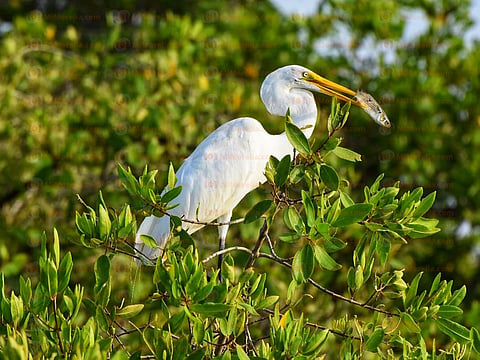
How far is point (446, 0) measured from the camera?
761 centimetres

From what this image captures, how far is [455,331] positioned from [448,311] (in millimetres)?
55

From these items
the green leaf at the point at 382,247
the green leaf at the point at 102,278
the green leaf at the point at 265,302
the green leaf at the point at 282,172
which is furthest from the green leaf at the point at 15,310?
the green leaf at the point at 382,247

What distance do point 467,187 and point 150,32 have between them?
2.50m

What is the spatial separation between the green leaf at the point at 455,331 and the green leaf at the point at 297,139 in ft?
1.88

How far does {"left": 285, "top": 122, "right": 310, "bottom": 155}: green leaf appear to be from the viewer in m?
2.46

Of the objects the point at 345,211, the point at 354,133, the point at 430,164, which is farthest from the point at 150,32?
the point at 345,211

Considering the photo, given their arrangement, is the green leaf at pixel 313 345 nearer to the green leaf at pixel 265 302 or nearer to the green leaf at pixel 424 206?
the green leaf at pixel 265 302

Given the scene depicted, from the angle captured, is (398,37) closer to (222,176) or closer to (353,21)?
(353,21)

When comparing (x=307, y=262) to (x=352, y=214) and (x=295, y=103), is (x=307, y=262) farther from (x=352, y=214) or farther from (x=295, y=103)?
(x=295, y=103)

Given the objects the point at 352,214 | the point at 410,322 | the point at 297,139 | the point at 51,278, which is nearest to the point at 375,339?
the point at 410,322

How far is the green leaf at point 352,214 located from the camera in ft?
7.92

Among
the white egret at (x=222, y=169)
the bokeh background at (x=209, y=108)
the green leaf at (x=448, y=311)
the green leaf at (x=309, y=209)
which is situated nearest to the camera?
the green leaf at (x=309, y=209)

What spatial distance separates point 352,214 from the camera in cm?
243

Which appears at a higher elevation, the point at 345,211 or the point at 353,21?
the point at 345,211
